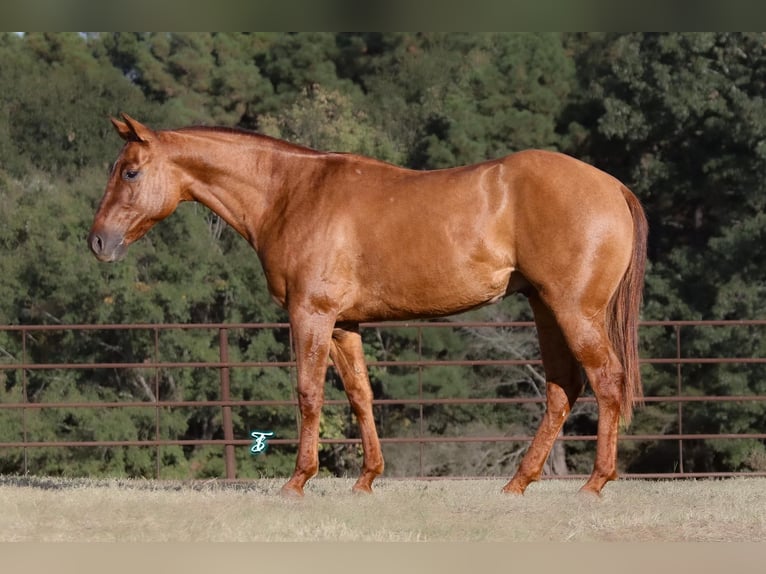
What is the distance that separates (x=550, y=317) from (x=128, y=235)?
2430 mm

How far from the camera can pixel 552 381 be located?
6348mm

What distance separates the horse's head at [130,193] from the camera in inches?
251

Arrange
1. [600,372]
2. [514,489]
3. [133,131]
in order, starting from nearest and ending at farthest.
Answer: [600,372] → [514,489] → [133,131]

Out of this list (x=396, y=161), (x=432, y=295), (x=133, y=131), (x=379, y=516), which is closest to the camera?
(x=379, y=516)

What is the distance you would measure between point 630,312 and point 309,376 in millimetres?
1788

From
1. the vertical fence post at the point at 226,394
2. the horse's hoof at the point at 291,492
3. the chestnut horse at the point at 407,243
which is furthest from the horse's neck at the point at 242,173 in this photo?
the vertical fence post at the point at 226,394

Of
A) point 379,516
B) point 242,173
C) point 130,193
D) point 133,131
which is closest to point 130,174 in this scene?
point 130,193

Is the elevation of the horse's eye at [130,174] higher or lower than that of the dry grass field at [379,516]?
higher

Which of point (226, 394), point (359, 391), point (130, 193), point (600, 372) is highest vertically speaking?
point (130, 193)

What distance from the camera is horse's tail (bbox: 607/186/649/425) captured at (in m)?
6.07

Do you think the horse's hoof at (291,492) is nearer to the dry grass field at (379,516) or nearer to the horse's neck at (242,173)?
the dry grass field at (379,516)

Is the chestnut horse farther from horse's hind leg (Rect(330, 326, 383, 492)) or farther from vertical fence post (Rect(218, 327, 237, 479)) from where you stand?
vertical fence post (Rect(218, 327, 237, 479))

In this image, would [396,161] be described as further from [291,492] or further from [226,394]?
[291,492]

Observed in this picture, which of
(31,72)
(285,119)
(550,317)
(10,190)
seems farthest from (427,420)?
(550,317)
